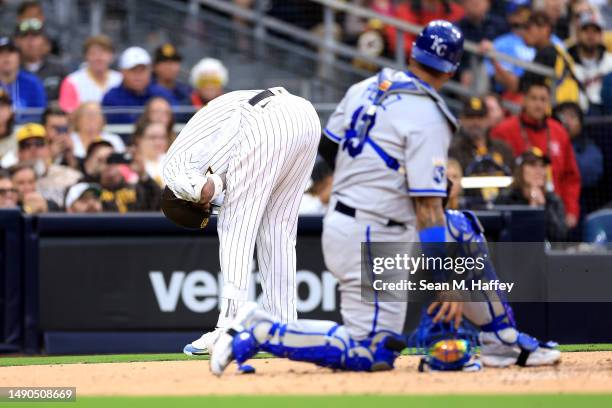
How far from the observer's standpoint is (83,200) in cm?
1026

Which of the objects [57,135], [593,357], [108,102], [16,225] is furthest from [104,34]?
[593,357]

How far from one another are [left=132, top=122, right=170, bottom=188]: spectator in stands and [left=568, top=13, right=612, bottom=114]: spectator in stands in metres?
4.39

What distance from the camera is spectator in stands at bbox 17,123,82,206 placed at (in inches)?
427

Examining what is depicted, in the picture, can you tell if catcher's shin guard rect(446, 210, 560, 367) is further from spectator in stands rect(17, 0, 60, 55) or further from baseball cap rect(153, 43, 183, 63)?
spectator in stands rect(17, 0, 60, 55)

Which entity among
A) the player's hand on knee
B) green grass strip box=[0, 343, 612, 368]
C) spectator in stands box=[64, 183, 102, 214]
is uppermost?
spectator in stands box=[64, 183, 102, 214]

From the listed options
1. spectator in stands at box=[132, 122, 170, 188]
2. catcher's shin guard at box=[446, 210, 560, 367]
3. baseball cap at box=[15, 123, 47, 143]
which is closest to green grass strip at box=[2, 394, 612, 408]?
catcher's shin guard at box=[446, 210, 560, 367]

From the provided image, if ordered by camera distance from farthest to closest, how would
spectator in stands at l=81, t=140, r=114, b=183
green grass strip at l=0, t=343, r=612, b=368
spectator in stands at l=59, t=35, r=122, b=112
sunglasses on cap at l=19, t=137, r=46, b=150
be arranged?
spectator in stands at l=59, t=35, r=122, b=112 < sunglasses on cap at l=19, t=137, r=46, b=150 < spectator in stands at l=81, t=140, r=114, b=183 < green grass strip at l=0, t=343, r=612, b=368

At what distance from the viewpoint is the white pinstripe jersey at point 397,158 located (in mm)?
6152

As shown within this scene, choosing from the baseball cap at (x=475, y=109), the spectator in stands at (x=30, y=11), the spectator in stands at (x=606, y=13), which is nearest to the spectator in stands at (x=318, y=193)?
the baseball cap at (x=475, y=109)

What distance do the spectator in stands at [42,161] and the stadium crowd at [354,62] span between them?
12 millimetres

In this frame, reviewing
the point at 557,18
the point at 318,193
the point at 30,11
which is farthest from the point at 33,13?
the point at 557,18

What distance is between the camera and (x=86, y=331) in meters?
9.92

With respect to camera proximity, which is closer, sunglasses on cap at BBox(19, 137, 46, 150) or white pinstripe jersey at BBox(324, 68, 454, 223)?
white pinstripe jersey at BBox(324, 68, 454, 223)

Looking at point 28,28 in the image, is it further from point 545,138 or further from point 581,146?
point 581,146
